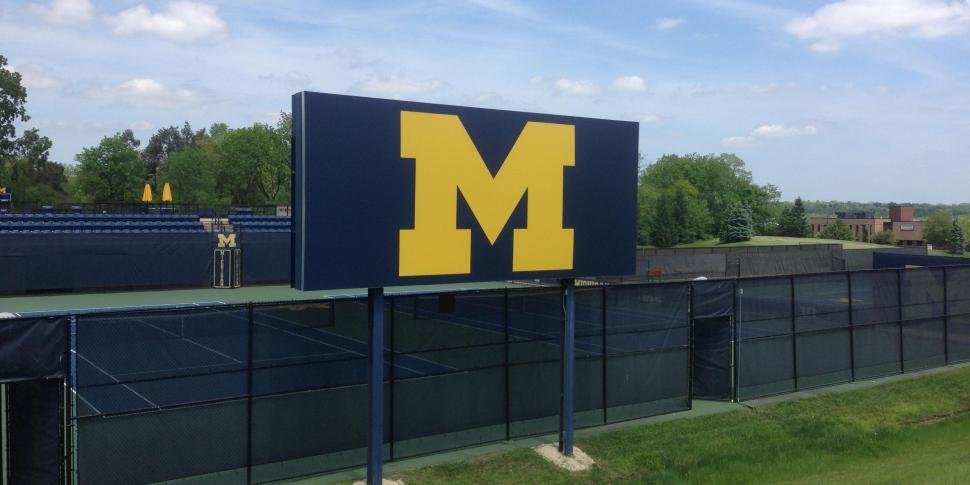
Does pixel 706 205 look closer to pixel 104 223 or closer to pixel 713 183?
pixel 713 183

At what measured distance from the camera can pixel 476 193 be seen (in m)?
11.8

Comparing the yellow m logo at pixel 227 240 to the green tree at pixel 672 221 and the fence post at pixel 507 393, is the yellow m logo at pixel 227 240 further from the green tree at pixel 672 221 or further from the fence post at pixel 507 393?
the green tree at pixel 672 221

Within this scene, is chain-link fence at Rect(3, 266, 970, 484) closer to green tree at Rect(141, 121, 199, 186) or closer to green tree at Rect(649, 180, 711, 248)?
green tree at Rect(649, 180, 711, 248)

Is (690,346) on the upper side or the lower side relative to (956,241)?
lower

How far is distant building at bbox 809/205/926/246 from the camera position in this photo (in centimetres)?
13650

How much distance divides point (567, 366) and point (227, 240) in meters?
30.4

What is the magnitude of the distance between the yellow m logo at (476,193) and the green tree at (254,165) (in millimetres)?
89836

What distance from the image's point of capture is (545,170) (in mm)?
12641

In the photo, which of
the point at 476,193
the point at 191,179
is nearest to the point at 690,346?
the point at 476,193

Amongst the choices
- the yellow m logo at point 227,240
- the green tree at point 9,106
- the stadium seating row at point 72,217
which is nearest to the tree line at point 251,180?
the green tree at point 9,106

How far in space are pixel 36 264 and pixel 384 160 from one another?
31.1 metres

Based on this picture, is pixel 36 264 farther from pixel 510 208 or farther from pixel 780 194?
pixel 780 194

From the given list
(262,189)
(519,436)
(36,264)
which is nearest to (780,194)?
(262,189)

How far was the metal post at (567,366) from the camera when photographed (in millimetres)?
13242
